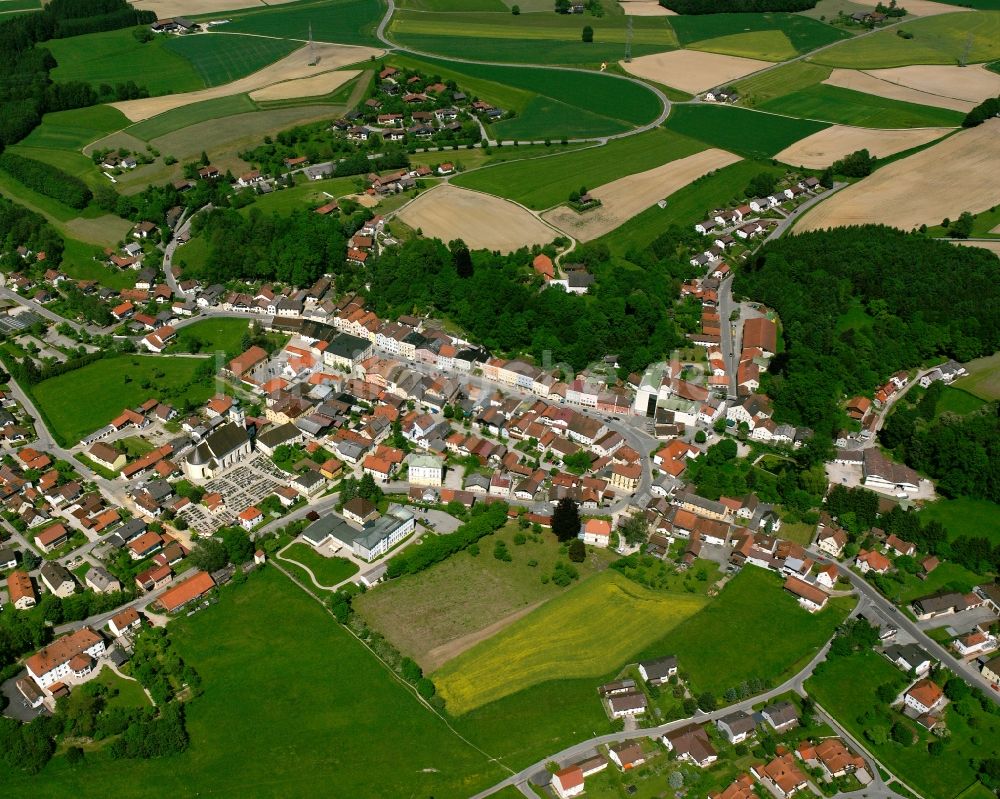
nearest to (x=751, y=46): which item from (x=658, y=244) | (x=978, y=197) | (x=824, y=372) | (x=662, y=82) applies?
(x=662, y=82)

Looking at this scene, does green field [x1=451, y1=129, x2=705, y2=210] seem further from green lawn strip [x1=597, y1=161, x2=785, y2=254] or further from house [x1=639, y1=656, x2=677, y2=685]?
house [x1=639, y1=656, x2=677, y2=685]

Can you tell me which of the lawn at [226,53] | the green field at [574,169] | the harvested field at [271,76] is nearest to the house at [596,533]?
the green field at [574,169]

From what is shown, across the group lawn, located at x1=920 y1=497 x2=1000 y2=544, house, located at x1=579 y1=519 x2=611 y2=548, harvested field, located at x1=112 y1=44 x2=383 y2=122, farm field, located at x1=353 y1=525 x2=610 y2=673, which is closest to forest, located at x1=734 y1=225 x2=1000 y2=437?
lawn, located at x1=920 y1=497 x2=1000 y2=544

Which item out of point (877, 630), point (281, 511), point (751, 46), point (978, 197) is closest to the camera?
point (877, 630)

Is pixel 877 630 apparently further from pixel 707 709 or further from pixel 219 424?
pixel 219 424

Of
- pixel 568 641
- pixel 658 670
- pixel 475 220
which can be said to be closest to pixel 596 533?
pixel 568 641
